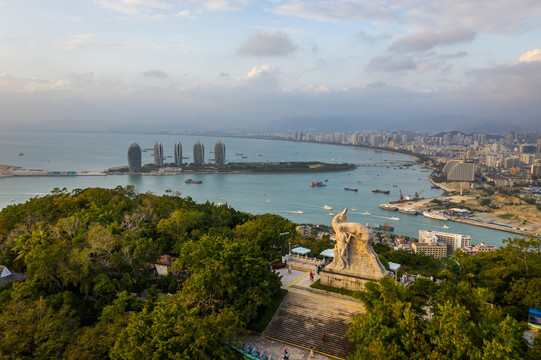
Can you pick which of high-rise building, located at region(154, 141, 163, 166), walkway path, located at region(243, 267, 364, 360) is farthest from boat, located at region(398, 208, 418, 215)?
high-rise building, located at region(154, 141, 163, 166)

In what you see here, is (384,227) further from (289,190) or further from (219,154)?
(219,154)

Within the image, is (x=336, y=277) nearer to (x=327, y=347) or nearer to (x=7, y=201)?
(x=327, y=347)

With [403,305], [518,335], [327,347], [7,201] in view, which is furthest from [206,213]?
[7,201]

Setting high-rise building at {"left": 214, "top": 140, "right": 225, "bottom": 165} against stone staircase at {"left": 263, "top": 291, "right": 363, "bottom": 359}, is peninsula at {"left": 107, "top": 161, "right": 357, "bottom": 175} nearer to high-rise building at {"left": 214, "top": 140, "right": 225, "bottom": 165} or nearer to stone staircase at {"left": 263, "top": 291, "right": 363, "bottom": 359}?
high-rise building at {"left": 214, "top": 140, "right": 225, "bottom": 165}

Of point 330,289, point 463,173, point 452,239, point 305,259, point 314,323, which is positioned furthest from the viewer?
point 463,173

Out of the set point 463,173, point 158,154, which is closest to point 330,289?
point 463,173

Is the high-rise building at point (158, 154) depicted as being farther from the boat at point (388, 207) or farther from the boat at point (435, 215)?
the boat at point (435, 215)
